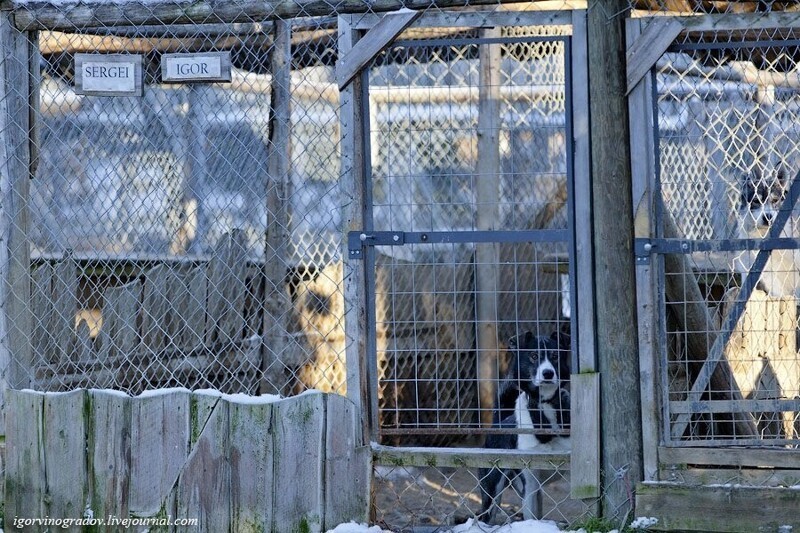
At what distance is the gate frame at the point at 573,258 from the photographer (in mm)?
4508

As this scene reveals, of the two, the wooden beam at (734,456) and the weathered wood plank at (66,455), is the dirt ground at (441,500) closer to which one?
the wooden beam at (734,456)

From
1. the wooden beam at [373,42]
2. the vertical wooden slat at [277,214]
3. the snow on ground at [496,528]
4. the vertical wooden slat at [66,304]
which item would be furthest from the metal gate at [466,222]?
the wooden beam at [373,42]

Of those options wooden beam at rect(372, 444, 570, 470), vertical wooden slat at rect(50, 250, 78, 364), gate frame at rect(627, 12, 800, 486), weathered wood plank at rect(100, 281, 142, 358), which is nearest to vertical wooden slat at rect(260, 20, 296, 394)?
weathered wood plank at rect(100, 281, 142, 358)

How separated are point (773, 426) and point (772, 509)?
8.08 ft

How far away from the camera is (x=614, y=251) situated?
176 inches

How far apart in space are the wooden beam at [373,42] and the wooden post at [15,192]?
1904 mm

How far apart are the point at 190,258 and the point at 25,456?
12.5ft

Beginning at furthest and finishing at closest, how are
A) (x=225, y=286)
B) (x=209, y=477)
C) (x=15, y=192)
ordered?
1. (x=225, y=286)
2. (x=15, y=192)
3. (x=209, y=477)

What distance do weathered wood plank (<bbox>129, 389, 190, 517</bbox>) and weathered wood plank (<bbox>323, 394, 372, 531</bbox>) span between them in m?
0.78

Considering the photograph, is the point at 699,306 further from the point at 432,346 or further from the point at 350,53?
the point at 432,346

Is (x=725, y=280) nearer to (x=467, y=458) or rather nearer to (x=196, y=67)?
(x=467, y=458)

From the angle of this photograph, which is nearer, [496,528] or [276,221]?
[496,528]

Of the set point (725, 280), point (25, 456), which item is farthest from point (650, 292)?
point (25, 456)

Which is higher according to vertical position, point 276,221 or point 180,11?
point 180,11
